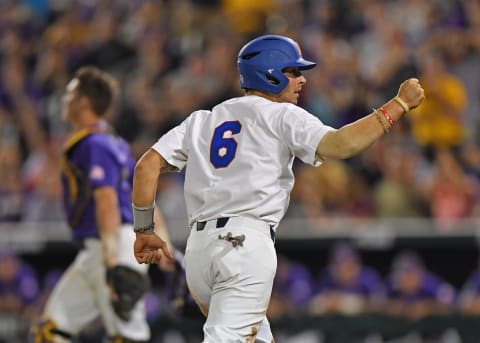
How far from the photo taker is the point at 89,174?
8039mm

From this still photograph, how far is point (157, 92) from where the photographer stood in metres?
15.2

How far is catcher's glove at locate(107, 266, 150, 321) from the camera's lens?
25.5ft

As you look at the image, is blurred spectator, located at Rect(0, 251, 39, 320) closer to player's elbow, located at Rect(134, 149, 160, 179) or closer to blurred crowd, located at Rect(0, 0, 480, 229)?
blurred crowd, located at Rect(0, 0, 480, 229)

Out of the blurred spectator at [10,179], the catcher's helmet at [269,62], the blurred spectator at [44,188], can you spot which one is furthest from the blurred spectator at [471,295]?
the blurred spectator at [10,179]

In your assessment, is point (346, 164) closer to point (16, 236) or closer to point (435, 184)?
point (435, 184)

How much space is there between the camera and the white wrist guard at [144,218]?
6.24 m

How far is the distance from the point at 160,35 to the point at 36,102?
209 centimetres

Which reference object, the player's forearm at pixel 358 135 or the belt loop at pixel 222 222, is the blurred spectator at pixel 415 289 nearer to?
the belt loop at pixel 222 222

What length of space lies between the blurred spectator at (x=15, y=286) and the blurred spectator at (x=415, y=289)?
4100 millimetres

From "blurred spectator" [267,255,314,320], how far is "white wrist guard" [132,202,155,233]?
5936 mm

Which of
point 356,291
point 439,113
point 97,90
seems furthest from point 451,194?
point 97,90

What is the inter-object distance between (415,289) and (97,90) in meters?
4.51

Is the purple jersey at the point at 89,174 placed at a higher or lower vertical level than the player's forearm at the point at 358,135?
lower

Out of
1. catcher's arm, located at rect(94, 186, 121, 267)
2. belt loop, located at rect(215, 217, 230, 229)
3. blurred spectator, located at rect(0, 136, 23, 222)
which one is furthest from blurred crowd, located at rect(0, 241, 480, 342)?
belt loop, located at rect(215, 217, 230, 229)
